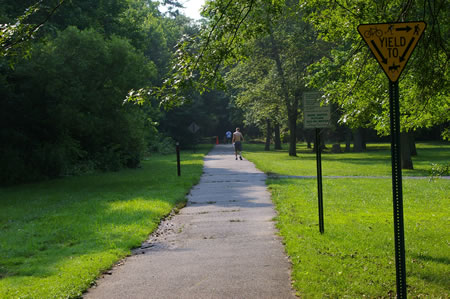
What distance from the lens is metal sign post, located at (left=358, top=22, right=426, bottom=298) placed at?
4561 millimetres

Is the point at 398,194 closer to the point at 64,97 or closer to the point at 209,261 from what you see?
the point at 209,261

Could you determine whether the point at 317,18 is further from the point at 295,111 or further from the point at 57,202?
the point at 295,111

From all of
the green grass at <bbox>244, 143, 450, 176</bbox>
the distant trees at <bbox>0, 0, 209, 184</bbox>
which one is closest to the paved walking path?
the green grass at <bbox>244, 143, 450, 176</bbox>

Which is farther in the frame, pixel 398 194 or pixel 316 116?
pixel 316 116

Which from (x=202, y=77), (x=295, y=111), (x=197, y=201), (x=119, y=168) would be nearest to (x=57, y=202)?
(x=197, y=201)

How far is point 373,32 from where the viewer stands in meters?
4.72

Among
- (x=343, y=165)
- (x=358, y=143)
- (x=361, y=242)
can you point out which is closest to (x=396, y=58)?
(x=361, y=242)

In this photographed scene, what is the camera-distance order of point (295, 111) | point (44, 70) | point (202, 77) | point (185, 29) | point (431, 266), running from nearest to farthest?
1. point (431, 266)
2. point (202, 77)
3. point (44, 70)
4. point (295, 111)
5. point (185, 29)

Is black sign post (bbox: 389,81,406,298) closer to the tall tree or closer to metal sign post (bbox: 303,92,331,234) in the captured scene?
the tall tree

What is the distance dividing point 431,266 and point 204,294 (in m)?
3.10

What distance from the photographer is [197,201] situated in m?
14.2

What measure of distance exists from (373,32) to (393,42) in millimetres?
197

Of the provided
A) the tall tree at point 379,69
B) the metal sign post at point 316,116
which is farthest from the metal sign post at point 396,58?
the metal sign post at point 316,116

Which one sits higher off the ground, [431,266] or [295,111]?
[295,111]
